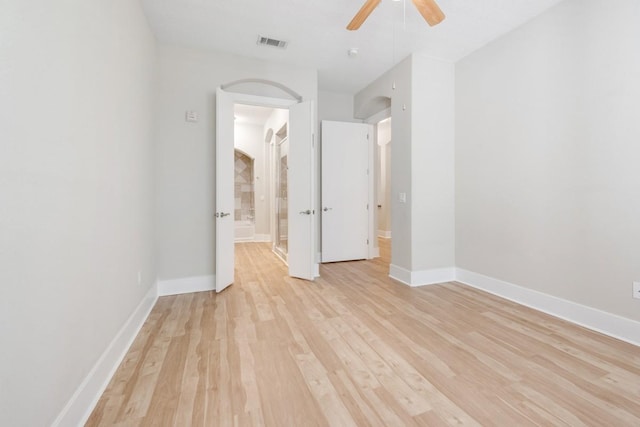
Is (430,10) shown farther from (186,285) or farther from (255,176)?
(255,176)

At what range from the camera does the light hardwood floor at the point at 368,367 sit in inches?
55.4

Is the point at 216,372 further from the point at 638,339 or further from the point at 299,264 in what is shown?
the point at 638,339

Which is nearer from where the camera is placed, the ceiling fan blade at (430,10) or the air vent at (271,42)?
the ceiling fan blade at (430,10)

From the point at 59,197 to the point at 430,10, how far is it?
272 cm

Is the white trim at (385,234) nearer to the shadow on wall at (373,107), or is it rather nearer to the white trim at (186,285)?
the shadow on wall at (373,107)

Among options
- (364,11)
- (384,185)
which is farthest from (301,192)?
(384,185)

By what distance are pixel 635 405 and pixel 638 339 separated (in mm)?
942

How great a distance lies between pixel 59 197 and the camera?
121cm

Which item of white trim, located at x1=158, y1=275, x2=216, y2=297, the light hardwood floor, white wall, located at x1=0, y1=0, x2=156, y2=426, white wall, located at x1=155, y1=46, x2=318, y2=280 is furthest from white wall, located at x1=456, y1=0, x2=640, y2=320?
white wall, located at x1=0, y1=0, x2=156, y2=426

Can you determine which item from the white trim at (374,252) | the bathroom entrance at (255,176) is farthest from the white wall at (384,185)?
the bathroom entrance at (255,176)

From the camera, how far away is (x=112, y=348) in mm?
1768

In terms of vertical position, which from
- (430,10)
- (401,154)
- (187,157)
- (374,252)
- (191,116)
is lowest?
(374,252)

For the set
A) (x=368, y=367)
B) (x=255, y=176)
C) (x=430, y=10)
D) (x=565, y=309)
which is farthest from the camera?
(x=255, y=176)

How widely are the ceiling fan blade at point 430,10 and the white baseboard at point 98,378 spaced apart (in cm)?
325
